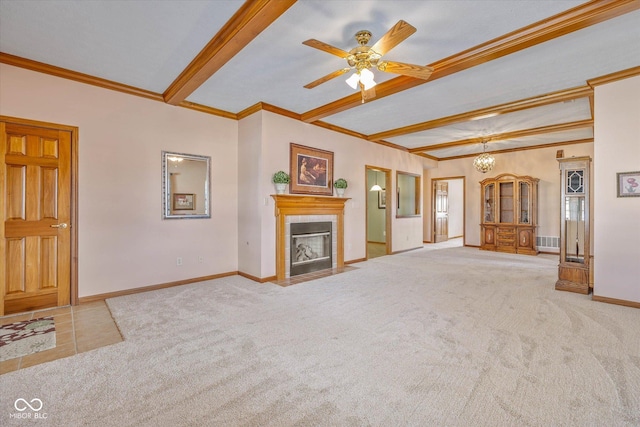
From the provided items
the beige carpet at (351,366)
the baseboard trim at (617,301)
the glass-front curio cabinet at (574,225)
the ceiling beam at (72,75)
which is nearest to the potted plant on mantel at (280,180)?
the beige carpet at (351,366)

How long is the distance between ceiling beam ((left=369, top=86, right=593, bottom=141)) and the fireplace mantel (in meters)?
1.98

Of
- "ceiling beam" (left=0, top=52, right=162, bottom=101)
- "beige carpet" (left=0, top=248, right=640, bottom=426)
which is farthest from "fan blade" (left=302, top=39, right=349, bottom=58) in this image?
"ceiling beam" (left=0, top=52, right=162, bottom=101)

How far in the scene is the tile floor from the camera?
2.28 metres

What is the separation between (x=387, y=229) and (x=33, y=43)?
6.78 m

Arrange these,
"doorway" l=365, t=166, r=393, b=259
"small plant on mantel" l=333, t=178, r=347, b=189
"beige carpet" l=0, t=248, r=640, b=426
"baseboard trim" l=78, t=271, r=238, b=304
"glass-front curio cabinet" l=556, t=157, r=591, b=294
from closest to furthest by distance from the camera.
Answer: "beige carpet" l=0, t=248, r=640, b=426, "baseboard trim" l=78, t=271, r=238, b=304, "glass-front curio cabinet" l=556, t=157, r=591, b=294, "small plant on mantel" l=333, t=178, r=347, b=189, "doorway" l=365, t=166, r=393, b=259

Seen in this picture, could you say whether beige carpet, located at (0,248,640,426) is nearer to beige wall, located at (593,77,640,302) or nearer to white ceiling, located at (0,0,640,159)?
beige wall, located at (593,77,640,302)

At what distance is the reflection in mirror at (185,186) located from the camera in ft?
14.0

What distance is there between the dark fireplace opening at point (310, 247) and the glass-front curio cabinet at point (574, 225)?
3.59 metres

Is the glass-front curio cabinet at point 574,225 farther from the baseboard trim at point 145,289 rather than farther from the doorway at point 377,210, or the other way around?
the baseboard trim at point 145,289

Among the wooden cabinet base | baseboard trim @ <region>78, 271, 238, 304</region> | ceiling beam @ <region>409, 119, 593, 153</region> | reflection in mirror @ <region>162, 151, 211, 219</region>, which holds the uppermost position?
ceiling beam @ <region>409, 119, 593, 153</region>

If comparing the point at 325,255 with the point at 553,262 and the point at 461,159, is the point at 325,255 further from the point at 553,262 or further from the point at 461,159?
the point at 461,159

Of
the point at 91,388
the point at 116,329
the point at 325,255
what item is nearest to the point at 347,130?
the point at 325,255

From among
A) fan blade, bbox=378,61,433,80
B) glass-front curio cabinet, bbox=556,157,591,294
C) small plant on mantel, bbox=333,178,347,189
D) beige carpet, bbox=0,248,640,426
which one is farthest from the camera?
small plant on mantel, bbox=333,178,347,189

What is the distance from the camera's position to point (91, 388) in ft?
6.24
